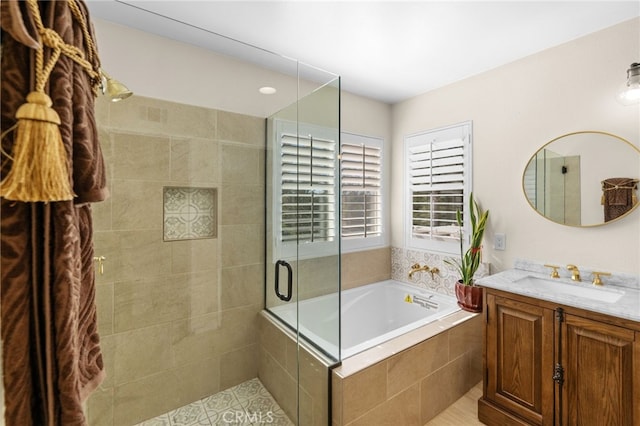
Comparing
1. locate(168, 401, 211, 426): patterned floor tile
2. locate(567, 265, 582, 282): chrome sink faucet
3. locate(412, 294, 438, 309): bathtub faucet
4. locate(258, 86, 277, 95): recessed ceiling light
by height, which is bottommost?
locate(168, 401, 211, 426): patterned floor tile

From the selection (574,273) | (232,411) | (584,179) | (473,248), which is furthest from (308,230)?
(584,179)

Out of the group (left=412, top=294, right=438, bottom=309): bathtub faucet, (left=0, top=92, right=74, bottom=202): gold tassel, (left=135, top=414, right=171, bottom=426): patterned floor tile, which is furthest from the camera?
(left=412, top=294, right=438, bottom=309): bathtub faucet

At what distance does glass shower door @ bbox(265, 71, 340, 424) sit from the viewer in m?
1.77

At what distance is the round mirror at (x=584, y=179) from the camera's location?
1790 mm

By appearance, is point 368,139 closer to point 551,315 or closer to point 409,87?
point 409,87

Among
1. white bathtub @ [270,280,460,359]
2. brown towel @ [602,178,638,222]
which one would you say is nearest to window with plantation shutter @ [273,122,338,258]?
white bathtub @ [270,280,460,359]

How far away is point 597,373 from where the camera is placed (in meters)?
1.42

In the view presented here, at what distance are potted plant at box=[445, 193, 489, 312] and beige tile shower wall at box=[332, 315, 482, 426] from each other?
12 cm

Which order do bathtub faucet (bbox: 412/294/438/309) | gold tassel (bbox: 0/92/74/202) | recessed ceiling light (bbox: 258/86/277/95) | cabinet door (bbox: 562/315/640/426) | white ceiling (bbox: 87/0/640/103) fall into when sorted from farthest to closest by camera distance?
1. bathtub faucet (bbox: 412/294/438/309)
2. recessed ceiling light (bbox: 258/86/277/95)
3. white ceiling (bbox: 87/0/640/103)
4. cabinet door (bbox: 562/315/640/426)
5. gold tassel (bbox: 0/92/74/202)

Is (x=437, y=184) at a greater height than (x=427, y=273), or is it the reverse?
(x=437, y=184)

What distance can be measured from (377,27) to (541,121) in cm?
141

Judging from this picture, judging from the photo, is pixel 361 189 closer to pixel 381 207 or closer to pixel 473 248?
pixel 381 207

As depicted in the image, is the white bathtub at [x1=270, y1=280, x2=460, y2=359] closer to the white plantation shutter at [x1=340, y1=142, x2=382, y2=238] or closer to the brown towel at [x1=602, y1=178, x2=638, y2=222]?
the white plantation shutter at [x1=340, y1=142, x2=382, y2=238]

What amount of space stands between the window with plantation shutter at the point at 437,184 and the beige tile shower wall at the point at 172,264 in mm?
1674
